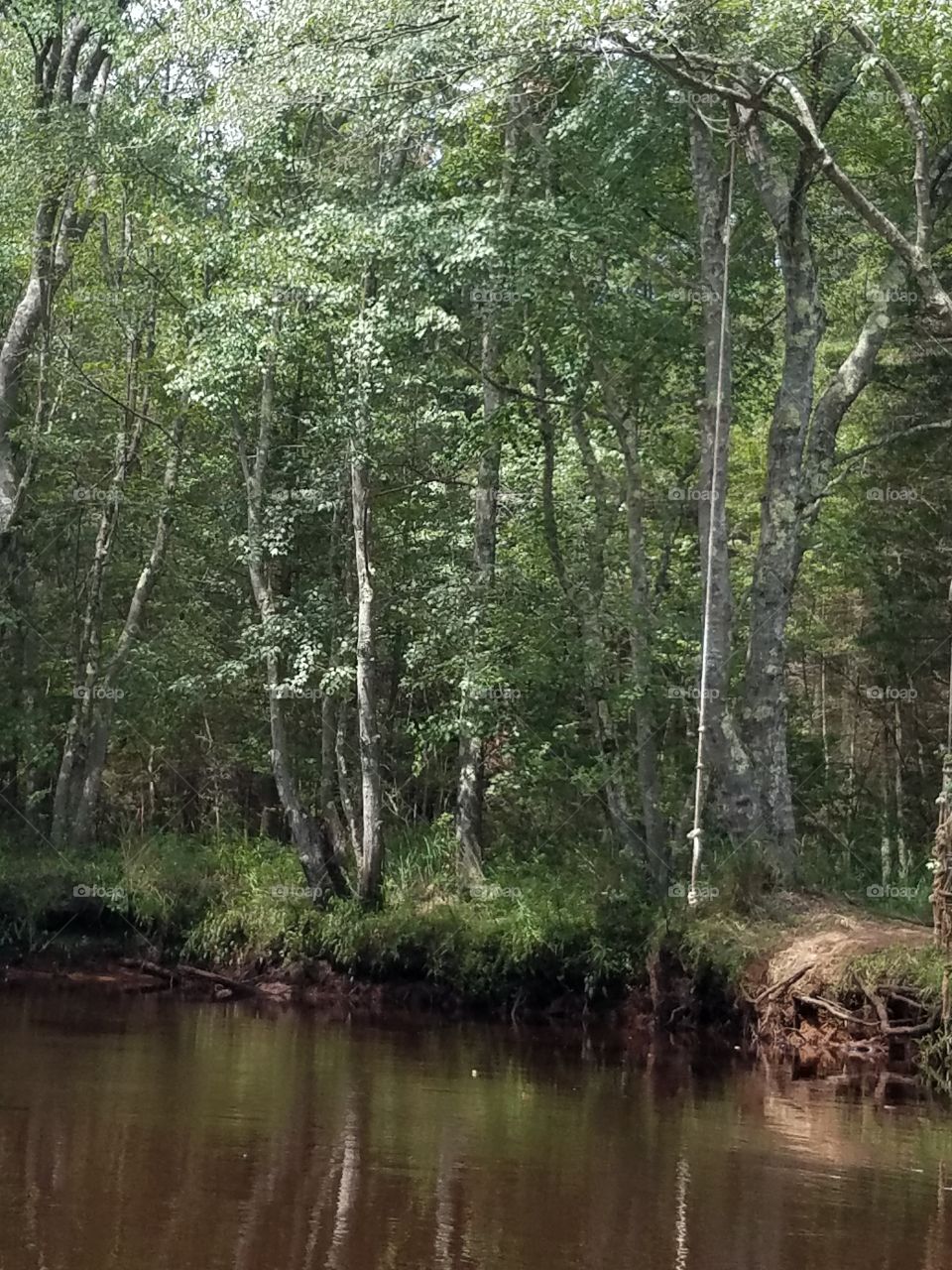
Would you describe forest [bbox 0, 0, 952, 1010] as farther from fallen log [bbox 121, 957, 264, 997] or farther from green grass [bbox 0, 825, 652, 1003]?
fallen log [bbox 121, 957, 264, 997]

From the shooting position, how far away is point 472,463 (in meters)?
17.2

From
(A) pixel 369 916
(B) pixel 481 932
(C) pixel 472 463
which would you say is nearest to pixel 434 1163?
(B) pixel 481 932

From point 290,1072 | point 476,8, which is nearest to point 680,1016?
point 290,1072

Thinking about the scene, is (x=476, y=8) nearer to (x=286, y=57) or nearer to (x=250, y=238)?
(x=286, y=57)

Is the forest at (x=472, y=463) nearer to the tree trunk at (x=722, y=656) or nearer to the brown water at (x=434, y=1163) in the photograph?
the tree trunk at (x=722, y=656)

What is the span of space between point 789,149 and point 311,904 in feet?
33.6

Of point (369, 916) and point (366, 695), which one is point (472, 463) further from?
point (369, 916)

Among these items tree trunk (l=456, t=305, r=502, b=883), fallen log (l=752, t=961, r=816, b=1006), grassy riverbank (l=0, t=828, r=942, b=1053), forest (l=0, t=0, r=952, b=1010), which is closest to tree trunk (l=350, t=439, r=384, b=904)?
forest (l=0, t=0, r=952, b=1010)

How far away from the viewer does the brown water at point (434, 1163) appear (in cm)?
631

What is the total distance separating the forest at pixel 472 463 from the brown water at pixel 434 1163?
9.96 feet

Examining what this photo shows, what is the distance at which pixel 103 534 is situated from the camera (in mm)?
18297

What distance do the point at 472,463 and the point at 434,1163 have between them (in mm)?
10589

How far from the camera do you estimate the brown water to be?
20.7 feet

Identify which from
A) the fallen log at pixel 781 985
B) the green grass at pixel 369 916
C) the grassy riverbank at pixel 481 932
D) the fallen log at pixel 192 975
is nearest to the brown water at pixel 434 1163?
the fallen log at pixel 781 985
